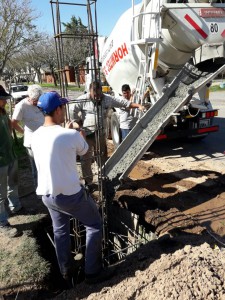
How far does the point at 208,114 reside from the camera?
24.5ft

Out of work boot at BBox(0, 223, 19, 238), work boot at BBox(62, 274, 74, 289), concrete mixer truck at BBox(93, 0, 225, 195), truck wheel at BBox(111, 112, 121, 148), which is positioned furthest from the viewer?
truck wheel at BBox(111, 112, 121, 148)

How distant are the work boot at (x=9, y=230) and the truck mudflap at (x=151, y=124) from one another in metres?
1.37

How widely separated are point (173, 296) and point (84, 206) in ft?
3.59

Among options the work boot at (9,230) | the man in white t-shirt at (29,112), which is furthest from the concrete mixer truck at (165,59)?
the work boot at (9,230)

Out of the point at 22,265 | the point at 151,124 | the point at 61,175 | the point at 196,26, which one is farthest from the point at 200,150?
the point at 61,175

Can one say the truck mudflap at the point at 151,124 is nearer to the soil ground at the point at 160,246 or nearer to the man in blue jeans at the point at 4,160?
the soil ground at the point at 160,246

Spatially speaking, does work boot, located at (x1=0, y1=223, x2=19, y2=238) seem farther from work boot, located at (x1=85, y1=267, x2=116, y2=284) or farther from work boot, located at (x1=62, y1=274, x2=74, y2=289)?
work boot, located at (x1=85, y1=267, x2=116, y2=284)

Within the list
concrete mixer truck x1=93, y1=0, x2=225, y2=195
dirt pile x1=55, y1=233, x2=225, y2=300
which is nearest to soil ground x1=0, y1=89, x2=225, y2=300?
dirt pile x1=55, y1=233, x2=225, y2=300

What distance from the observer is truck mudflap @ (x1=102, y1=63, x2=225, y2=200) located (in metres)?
4.80

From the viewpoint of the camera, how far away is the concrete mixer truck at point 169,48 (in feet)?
18.2

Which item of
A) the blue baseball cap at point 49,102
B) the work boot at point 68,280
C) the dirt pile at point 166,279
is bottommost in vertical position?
the work boot at point 68,280

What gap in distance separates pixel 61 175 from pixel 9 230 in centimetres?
174

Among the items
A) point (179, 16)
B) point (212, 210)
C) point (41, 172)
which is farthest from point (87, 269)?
point (179, 16)

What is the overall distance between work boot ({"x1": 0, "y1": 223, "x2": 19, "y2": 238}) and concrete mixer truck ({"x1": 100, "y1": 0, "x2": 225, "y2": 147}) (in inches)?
129
